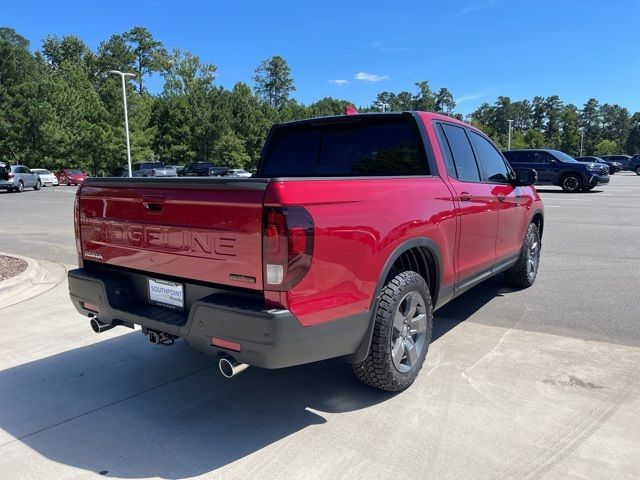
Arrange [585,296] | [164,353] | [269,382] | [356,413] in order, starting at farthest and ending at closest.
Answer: [585,296] < [164,353] < [269,382] < [356,413]

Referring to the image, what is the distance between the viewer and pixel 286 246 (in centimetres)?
253

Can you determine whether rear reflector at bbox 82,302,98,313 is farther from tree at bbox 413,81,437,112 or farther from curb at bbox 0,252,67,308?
tree at bbox 413,81,437,112

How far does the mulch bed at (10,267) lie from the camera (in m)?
6.86

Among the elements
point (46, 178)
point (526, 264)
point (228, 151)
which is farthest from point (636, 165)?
point (46, 178)

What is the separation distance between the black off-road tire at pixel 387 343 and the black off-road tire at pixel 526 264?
298 centimetres

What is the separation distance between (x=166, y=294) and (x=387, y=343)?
4.64 feet

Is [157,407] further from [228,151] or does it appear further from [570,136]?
[570,136]

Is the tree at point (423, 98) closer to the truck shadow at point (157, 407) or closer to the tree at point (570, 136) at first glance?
the tree at point (570, 136)

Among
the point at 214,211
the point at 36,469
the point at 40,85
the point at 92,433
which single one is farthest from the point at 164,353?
the point at 40,85

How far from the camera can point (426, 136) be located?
4004mm

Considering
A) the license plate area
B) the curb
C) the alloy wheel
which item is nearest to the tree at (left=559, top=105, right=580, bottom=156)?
the curb

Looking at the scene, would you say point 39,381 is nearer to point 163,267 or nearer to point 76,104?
point 163,267

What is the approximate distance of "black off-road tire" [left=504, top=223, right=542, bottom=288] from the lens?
236 inches

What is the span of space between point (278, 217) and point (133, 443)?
63.8 inches
